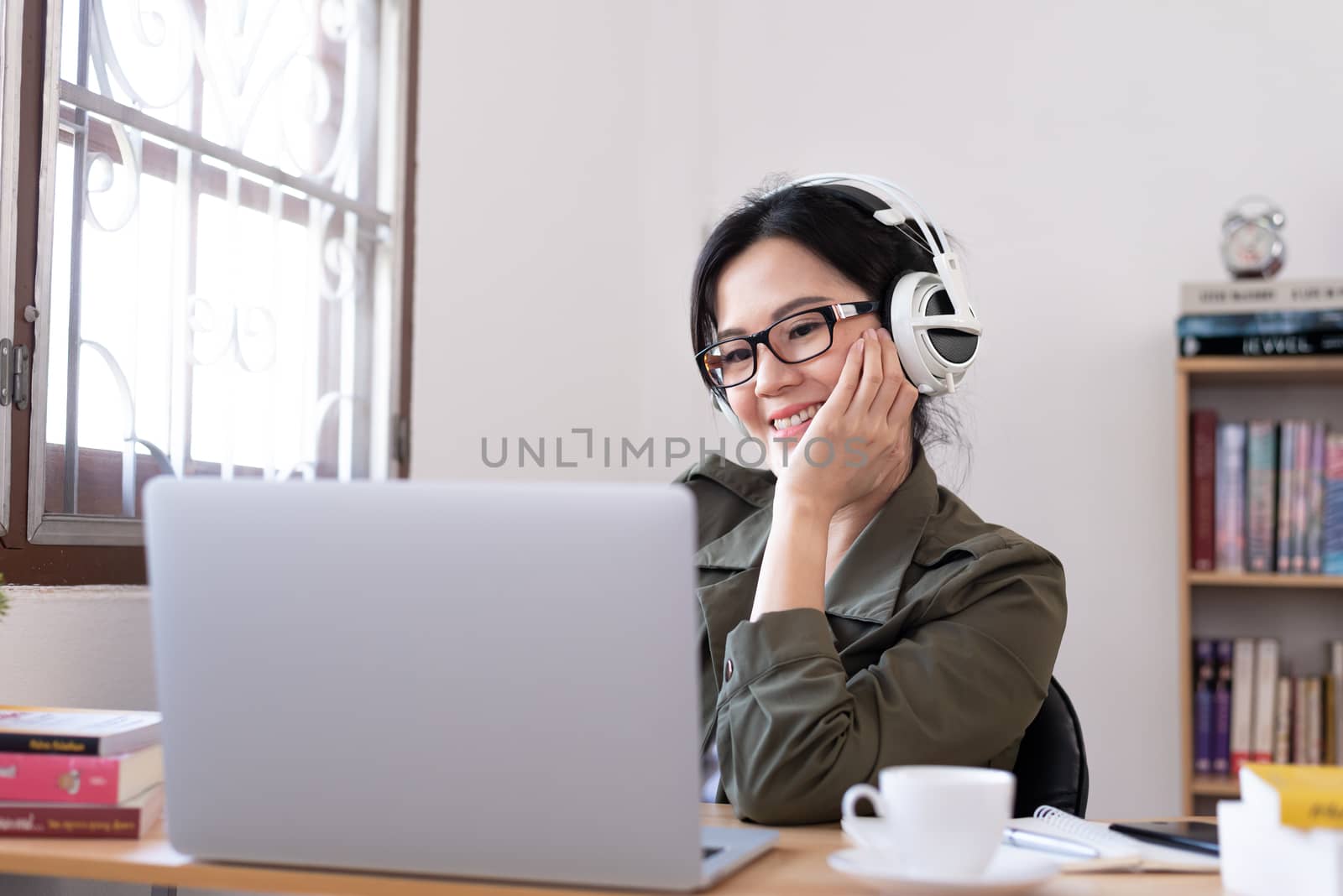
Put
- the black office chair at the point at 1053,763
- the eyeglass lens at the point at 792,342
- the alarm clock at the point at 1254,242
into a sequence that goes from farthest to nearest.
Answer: the alarm clock at the point at 1254,242 < the eyeglass lens at the point at 792,342 < the black office chair at the point at 1053,763

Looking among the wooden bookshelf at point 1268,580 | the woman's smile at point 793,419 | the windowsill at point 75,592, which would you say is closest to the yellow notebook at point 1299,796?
the woman's smile at point 793,419

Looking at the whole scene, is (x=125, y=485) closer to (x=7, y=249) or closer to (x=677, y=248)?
(x=7, y=249)

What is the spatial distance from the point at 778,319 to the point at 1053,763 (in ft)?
1.97

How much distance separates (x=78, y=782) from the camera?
90 cm

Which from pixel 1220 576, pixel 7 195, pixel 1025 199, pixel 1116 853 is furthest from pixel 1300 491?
pixel 7 195

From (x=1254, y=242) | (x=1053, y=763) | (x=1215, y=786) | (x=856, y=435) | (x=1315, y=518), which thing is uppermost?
(x=1254, y=242)

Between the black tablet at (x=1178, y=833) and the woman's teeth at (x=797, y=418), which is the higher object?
the woman's teeth at (x=797, y=418)

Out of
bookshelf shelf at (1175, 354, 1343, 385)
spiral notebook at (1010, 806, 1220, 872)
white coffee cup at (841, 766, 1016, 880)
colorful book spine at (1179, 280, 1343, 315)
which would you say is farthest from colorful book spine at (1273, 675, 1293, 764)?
white coffee cup at (841, 766, 1016, 880)

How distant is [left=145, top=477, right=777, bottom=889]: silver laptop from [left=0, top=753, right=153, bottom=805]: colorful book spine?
6.2 inches

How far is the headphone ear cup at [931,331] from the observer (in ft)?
4.67

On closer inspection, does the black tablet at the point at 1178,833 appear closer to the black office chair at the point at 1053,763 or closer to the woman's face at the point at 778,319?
the black office chair at the point at 1053,763

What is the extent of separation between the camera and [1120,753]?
9.18ft

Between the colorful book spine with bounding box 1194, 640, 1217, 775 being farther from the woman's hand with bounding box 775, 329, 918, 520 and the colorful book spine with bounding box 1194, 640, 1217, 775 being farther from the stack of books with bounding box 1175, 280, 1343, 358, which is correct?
the woman's hand with bounding box 775, 329, 918, 520

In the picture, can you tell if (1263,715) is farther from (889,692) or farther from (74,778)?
(74,778)
